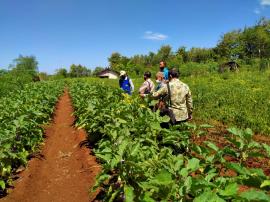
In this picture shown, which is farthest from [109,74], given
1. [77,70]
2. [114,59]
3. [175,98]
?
[175,98]

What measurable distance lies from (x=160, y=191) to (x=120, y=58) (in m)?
82.2

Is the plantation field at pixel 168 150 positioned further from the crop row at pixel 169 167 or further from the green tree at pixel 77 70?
the green tree at pixel 77 70

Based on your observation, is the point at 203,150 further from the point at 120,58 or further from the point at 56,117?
→ the point at 120,58

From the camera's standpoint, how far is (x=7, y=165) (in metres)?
5.69

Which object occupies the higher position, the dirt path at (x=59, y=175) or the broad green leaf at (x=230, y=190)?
the broad green leaf at (x=230, y=190)

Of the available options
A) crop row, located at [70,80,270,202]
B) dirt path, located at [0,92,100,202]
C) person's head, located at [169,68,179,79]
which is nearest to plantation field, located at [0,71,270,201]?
crop row, located at [70,80,270,202]

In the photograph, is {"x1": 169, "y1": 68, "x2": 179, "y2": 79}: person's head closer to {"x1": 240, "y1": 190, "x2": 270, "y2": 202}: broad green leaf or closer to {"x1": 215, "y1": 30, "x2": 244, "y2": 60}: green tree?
{"x1": 240, "y1": 190, "x2": 270, "y2": 202}: broad green leaf

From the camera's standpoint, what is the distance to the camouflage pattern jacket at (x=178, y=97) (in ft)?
19.1

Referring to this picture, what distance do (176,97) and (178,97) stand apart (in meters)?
0.03

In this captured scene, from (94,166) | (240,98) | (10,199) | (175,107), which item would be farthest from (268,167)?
(240,98)

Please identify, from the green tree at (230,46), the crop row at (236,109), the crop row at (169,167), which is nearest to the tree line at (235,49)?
the green tree at (230,46)

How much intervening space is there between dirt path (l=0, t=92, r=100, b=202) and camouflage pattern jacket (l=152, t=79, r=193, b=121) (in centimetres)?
169

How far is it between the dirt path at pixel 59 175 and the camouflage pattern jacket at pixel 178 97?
1.69 meters

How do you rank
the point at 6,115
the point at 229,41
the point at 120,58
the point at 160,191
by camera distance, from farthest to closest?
the point at 120,58
the point at 229,41
the point at 6,115
the point at 160,191
